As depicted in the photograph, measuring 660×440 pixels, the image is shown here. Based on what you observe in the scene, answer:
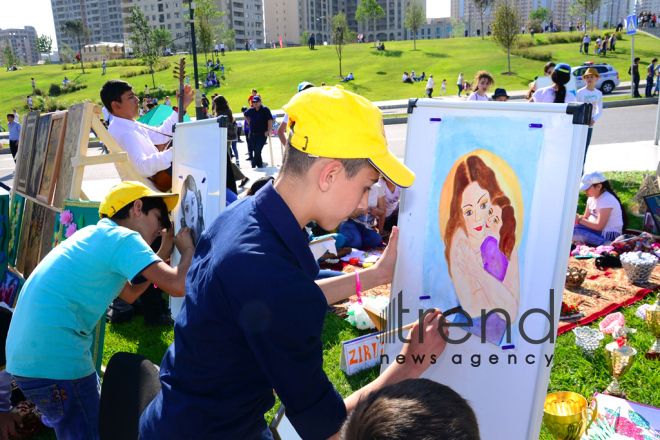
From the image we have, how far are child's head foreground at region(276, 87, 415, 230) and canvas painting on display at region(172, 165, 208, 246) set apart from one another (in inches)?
75.4

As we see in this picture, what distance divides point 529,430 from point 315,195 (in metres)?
1.21

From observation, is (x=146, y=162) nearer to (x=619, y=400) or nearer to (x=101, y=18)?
(x=619, y=400)

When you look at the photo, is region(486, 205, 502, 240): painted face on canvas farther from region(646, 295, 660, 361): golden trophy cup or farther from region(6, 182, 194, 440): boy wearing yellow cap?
region(646, 295, 660, 361): golden trophy cup

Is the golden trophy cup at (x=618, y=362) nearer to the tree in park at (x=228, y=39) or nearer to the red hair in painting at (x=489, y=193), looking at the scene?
the red hair in painting at (x=489, y=193)

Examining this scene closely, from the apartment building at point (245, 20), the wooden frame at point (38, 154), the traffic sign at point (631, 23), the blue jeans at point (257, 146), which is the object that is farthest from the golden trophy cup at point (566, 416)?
the apartment building at point (245, 20)

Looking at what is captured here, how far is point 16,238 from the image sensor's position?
4.79 m

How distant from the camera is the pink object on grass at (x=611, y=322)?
11.5ft

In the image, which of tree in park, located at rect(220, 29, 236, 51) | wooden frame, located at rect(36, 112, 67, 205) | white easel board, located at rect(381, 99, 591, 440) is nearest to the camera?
white easel board, located at rect(381, 99, 591, 440)

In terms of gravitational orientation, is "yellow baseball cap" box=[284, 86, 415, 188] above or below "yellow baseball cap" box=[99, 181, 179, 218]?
above

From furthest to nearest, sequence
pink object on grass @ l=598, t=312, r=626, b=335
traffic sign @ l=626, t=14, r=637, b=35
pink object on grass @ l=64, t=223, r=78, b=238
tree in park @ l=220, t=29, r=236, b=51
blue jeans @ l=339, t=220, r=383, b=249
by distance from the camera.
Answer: tree in park @ l=220, t=29, r=236, b=51, traffic sign @ l=626, t=14, r=637, b=35, blue jeans @ l=339, t=220, r=383, b=249, pink object on grass @ l=64, t=223, r=78, b=238, pink object on grass @ l=598, t=312, r=626, b=335

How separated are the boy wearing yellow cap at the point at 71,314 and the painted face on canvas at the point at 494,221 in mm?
1325

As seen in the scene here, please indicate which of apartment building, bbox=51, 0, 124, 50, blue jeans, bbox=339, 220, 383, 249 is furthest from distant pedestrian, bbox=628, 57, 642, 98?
apartment building, bbox=51, 0, 124, 50

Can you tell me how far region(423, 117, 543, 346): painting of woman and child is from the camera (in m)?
1.84

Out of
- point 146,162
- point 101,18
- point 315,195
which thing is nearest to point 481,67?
point 146,162
